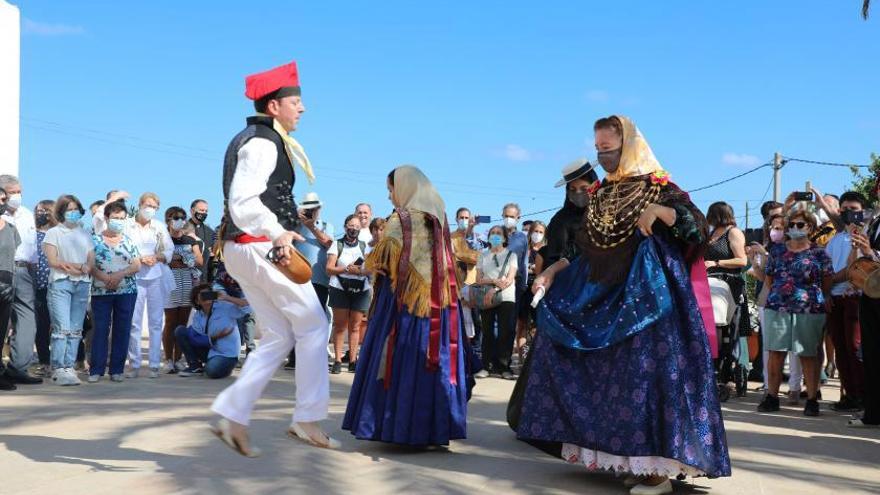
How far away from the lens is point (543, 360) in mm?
5332

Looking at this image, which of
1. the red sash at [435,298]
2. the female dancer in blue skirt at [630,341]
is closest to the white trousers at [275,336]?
the red sash at [435,298]

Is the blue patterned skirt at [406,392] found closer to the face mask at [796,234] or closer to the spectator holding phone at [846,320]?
the face mask at [796,234]

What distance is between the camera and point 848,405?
883 cm

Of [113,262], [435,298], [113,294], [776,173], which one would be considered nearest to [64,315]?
[113,294]

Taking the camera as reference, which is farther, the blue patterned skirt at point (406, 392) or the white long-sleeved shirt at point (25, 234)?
the white long-sleeved shirt at point (25, 234)

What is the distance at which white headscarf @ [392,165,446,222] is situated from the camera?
249 inches

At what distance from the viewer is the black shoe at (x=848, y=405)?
8781 millimetres

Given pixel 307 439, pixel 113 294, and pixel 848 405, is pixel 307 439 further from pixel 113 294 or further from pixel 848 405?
pixel 848 405

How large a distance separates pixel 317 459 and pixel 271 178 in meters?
1.67

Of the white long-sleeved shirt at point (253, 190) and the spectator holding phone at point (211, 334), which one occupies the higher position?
the white long-sleeved shirt at point (253, 190)

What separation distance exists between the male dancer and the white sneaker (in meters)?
1.90

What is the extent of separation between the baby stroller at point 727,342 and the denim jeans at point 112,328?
6042 millimetres

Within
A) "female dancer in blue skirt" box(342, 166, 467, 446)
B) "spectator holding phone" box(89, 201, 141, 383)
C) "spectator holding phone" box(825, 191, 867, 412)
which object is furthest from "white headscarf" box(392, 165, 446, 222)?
"spectator holding phone" box(89, 201, 141, 383)

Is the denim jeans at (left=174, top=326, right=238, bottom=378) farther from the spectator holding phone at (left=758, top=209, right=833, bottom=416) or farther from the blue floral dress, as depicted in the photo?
the spectator holding phone at (left=758, top=209, right=833, bottom=416)
